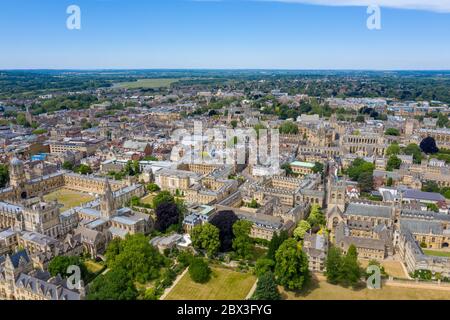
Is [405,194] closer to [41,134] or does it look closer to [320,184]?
[320,184]

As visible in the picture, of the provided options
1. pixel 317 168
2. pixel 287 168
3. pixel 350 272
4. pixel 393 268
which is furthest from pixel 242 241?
pixel 317 168

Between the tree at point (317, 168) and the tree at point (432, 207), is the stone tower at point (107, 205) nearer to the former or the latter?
the tree at point (317, 168)

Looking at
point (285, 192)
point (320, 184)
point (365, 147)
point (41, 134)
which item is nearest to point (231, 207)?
point (285, 192)

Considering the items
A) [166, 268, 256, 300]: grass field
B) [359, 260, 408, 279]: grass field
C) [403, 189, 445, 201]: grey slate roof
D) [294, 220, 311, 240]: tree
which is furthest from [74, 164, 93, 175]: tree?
[403, 189, 445, 201]: grey slate roof

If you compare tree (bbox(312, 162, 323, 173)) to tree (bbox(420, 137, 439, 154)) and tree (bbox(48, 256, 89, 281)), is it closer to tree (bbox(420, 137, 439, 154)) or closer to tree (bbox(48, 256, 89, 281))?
tree (bbox(420, 137, 439, 154))
